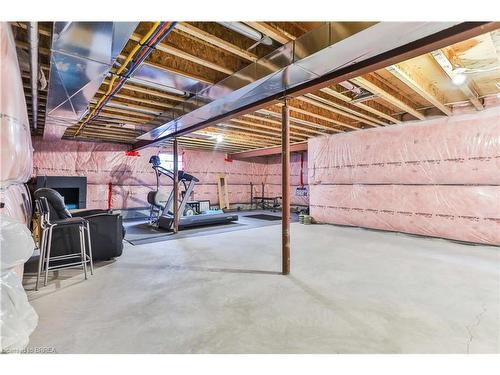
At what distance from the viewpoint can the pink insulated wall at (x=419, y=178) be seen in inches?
157

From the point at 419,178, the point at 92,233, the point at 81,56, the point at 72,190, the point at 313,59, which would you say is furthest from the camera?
the point at 72,190

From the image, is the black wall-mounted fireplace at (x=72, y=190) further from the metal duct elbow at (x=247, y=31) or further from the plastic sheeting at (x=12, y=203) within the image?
the metal duct elbow at (x=247, y=31)

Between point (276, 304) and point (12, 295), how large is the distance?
1.75m

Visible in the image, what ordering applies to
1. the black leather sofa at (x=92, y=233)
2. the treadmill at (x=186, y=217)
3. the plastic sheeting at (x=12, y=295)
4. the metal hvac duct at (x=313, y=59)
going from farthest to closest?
the treadmill at (x=186, y=217)
the black leather sofa at (x=92, y=233)
the metal hvac duct at (x=313, y=59)
the plastic sheeting at (x=12, y=295)

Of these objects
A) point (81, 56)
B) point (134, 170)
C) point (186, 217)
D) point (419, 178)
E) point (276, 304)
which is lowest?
point (276, 304)

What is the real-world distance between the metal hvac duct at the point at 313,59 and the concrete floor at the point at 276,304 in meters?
2.08

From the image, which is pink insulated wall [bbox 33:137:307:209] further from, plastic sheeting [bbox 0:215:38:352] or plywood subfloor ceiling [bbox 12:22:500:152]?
plastic sheeting [bbox 0:215:38:352]

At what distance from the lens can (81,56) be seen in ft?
6.24

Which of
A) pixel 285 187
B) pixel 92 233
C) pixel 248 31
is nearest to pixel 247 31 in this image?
pixel 248 31

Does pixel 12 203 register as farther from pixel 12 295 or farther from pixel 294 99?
pixel 294 99

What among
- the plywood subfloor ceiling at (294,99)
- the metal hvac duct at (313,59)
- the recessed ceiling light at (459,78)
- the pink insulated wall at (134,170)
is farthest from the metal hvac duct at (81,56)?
the pink insulated wall at (134,170)

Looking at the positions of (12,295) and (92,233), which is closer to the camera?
(12,295)

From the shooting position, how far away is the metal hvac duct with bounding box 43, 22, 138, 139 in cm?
161

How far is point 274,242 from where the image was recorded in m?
4.36
